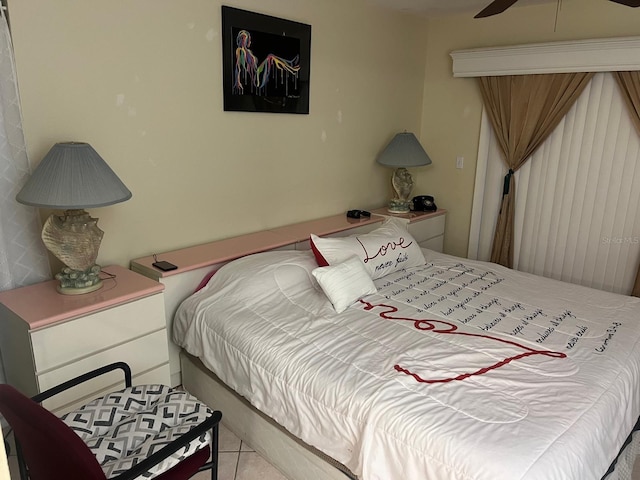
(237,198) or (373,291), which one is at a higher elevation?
(237,198)

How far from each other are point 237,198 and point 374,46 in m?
1.73

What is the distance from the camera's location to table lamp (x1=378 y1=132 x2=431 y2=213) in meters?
3.69

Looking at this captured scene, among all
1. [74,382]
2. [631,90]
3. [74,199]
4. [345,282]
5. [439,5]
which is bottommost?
[74,382]

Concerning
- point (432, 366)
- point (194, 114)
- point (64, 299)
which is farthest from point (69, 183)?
point (432, 366)

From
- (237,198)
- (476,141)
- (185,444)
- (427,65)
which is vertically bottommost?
(185,444)

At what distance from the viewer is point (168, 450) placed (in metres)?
1.43

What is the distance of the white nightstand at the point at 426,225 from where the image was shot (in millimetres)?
3744

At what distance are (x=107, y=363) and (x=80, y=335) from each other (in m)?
0.19

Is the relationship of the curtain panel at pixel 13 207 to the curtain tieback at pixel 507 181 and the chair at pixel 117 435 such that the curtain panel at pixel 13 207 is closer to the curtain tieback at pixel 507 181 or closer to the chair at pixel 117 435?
the chair at pixel 117 435

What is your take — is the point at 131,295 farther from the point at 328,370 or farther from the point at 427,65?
the point at 427,65

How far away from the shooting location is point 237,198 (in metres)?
2.98

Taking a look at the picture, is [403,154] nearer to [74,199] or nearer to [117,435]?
[74,199]

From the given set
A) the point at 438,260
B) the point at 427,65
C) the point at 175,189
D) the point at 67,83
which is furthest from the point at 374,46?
the point at 67,83

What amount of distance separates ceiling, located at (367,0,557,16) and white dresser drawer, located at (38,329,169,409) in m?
2.89
